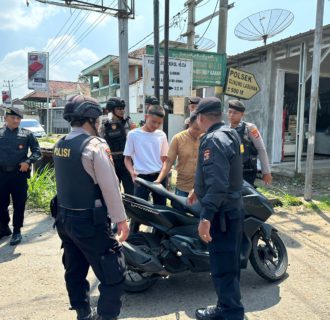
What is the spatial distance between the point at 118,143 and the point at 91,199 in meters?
2.50

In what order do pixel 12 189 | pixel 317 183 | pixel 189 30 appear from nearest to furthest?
pixel 12 189
pixel 317 183
pixel 189 30

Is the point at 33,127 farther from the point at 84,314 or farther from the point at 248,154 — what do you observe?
the point at 84,314

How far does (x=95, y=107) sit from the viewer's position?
8.37ft

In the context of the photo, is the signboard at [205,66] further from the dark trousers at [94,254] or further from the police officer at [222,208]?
the dark trousers at [94,254]

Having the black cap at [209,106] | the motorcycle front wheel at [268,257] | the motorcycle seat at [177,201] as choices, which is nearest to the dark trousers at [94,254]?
the motorcycle seat at [177,201]

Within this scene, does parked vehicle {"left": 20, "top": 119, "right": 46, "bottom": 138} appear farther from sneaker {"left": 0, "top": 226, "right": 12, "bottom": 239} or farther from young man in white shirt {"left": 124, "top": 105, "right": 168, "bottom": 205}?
young man in white shirt {"left": 124, "top": 105, "right": 168, "bottom": 205}

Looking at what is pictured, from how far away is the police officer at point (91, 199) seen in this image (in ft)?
8.00

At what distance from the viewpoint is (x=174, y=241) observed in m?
3.21

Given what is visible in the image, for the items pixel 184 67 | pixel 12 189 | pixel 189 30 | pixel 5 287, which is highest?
pixel 189 30

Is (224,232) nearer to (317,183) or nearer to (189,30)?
(317,183)

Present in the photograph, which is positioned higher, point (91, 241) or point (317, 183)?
point (91, 241)

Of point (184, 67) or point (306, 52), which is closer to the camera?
point (184, 67)

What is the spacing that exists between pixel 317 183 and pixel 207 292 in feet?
20.9

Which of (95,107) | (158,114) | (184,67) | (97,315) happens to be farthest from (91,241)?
(184,67)
